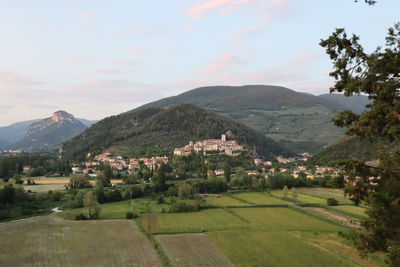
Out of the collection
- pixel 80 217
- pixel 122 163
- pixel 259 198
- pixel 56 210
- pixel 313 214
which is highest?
pixel 122 163

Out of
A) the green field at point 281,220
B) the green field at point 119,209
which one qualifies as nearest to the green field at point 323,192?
the green field at point 281,220

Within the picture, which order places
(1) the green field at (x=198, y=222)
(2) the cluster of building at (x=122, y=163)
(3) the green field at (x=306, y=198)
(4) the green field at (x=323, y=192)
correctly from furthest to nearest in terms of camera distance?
(2) the cluster of building at (x=122, y=163) < (4) the green field at (x=323, y=192) < (3) the green field at (x=306, y=198) < (1) the green field at (x=198, y=222)

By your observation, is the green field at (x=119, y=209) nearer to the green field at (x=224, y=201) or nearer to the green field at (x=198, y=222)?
the green field at (x=198, y=222)

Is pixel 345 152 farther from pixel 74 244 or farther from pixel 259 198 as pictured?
pixel 74 244

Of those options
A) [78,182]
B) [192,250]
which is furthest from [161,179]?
[192,250]

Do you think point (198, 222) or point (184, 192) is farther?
point (184, 192)

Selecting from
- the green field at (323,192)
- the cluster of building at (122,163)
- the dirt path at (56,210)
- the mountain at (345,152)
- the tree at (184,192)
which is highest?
the mountain at (345,152)
